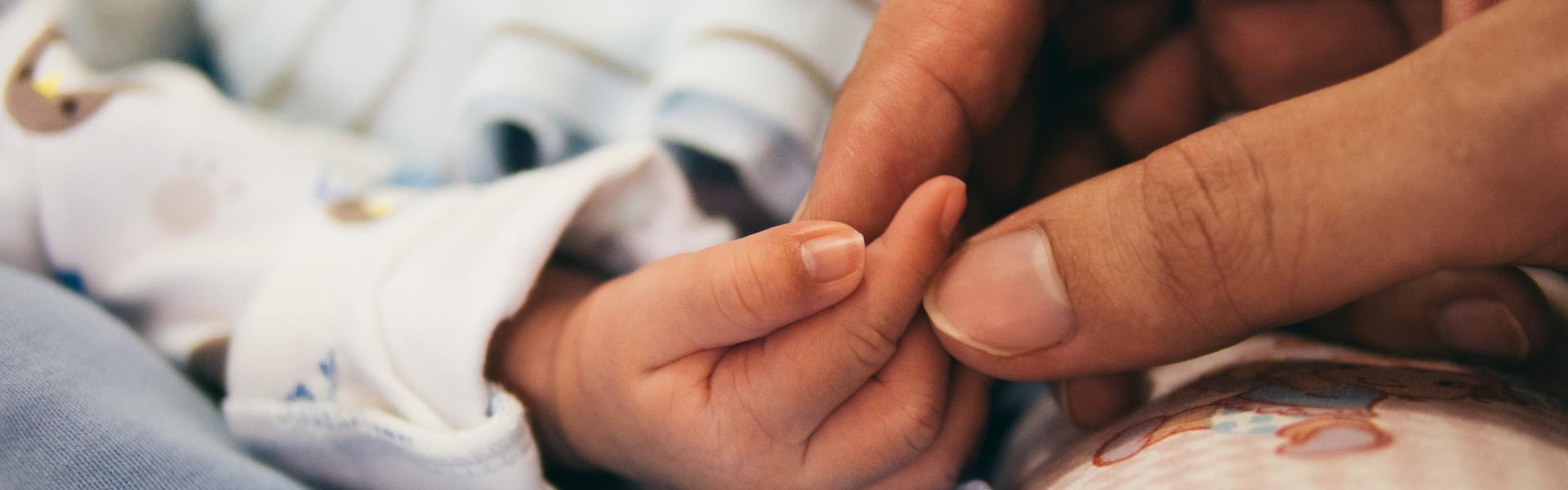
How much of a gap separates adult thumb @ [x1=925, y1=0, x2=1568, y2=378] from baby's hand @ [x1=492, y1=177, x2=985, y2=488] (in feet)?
0.13

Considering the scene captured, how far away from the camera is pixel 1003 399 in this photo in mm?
721

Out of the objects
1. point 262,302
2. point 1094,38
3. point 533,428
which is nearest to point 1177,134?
point 1094,38

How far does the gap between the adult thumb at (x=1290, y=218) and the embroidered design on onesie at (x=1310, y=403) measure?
37 millimetres

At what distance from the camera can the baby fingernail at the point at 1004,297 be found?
47 cm

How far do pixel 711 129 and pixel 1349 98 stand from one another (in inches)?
18.4

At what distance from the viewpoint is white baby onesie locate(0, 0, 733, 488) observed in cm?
60

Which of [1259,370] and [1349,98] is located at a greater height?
[1349,98]

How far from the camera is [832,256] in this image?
0.46m

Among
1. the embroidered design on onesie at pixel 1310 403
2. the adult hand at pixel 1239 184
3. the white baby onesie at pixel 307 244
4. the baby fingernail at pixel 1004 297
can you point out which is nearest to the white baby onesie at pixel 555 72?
the white baby onesie at pixel 307 244

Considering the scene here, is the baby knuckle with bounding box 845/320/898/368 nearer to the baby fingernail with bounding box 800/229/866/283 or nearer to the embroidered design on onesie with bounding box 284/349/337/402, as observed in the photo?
the baby fingernail with bounding box 800/229/866/283

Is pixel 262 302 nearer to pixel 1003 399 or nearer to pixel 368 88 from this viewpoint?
pixel 368 88

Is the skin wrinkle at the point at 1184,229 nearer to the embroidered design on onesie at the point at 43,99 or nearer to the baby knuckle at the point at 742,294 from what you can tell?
the baby knuckle at the point at 742,294

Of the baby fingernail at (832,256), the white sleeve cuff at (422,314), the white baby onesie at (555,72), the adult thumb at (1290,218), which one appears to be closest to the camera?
the adult thumb at (1290,218)

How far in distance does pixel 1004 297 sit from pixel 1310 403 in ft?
0.51
